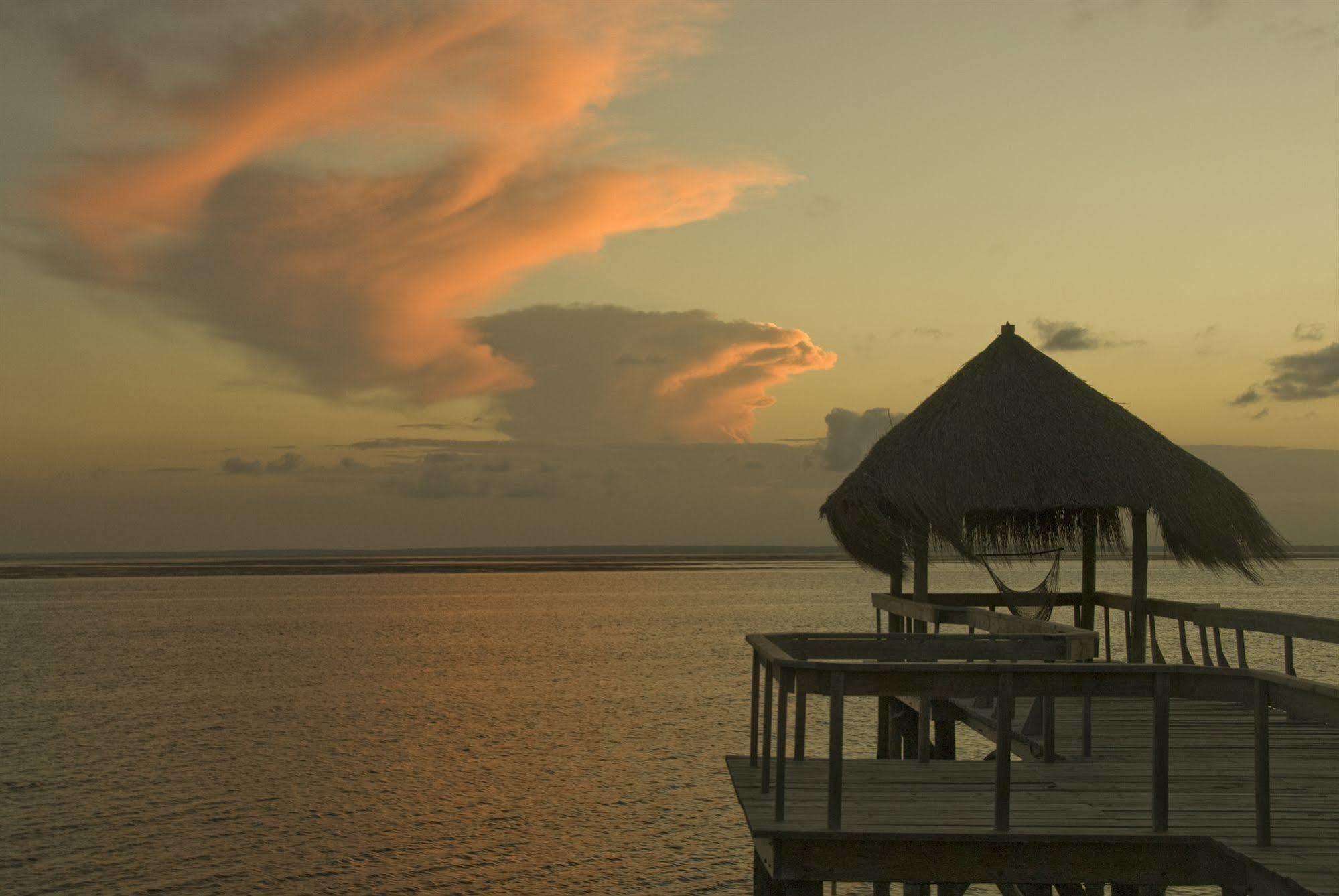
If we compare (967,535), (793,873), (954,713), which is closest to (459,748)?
(967,535)

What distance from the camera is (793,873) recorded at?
6.87 m

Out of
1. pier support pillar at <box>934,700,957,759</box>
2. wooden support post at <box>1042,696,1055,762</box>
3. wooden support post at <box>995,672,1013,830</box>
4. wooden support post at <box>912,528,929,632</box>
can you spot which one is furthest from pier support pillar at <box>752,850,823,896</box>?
wooden support post at <box>912,528,929,632</box>

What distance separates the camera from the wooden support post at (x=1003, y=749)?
6816 millimetres

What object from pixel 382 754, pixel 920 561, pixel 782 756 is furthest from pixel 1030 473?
pixel 382 754

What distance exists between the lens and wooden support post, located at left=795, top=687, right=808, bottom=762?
23.1 ft

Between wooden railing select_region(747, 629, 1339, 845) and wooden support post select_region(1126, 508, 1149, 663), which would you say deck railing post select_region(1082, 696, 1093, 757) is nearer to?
wooden railing select_region(747, 629, 1339, 845)

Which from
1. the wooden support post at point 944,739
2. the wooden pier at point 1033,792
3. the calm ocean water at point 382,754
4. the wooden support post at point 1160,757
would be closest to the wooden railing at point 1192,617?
the wooden pier at point 1033,792

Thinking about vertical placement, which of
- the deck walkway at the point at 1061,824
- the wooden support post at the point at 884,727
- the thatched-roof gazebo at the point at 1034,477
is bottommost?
the wooden support post at the point at 884,727

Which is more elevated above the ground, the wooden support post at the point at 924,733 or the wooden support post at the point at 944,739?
the wooden support post at the point at 924,733

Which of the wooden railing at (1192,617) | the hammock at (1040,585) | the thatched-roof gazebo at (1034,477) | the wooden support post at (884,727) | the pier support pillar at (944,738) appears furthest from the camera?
the wooden support post at (884,727)

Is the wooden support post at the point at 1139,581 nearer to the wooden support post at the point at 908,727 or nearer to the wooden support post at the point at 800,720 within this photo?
the wooden support post at the point at 908,727

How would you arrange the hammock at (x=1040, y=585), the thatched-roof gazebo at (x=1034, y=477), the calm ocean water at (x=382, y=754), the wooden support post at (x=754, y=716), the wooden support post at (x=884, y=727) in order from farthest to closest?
the calm ocean water at (x=382, y=754) → the wooden support post at (x=884, y=727) → the hammock at (x=1040, y=585) → the thatched-roof gazebo at (x=1034, y=477) → the wooden support post at (x=754, y=716)

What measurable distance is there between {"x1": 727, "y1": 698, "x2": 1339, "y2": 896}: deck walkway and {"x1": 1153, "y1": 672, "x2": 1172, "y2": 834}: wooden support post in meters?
0.10

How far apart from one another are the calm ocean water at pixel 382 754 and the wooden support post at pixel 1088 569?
4.01m
